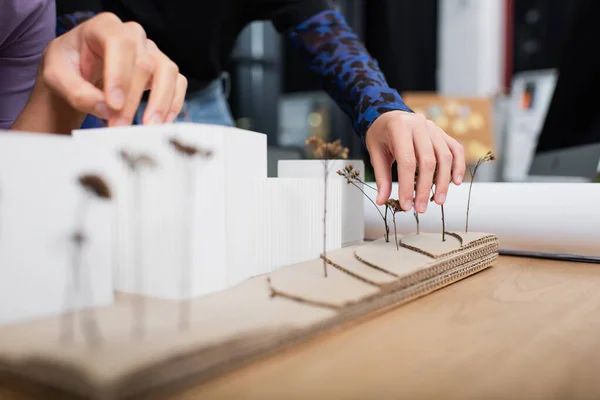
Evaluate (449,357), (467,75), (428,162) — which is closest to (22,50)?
(428,162)

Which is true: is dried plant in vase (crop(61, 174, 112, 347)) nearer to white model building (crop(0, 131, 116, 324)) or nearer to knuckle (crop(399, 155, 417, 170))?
white model building (crop(0, 131, 116, 324))

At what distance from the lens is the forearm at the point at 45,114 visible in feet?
2.18

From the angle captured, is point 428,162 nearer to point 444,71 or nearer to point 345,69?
point 345,69

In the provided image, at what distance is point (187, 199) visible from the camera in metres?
0.43

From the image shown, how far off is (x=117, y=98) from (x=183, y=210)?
0.60ft

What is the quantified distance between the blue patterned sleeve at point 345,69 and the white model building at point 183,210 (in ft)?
1.34

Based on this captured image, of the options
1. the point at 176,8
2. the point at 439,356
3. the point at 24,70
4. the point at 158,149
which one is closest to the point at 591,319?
the point at 439,356

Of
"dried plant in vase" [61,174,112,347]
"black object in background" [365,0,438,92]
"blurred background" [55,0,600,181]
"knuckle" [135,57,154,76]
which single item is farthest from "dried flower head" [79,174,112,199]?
"black object in background" [365,0,438,92]

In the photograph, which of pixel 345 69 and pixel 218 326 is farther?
pixel 345 69

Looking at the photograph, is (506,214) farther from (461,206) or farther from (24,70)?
(24,70)

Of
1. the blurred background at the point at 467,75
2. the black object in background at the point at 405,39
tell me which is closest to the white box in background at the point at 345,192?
the blurred background at the point at 467,75

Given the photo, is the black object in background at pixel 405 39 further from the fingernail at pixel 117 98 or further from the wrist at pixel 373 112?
the fingernail at pixel 117 98

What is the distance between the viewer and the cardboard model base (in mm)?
281

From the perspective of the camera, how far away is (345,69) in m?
1.01
